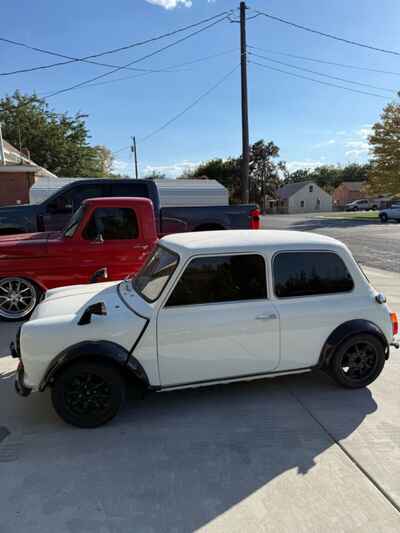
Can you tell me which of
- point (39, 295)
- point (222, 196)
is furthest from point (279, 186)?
point (39, 295)

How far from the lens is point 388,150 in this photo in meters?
34.9

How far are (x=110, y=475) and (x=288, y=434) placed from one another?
1402 mm

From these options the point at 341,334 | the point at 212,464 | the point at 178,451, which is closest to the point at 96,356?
the point at 178,451

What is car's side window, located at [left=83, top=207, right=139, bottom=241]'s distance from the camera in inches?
223

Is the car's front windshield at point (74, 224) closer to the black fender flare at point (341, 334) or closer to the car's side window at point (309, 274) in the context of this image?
the car's side window at point (309, 274)

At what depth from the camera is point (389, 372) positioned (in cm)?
386

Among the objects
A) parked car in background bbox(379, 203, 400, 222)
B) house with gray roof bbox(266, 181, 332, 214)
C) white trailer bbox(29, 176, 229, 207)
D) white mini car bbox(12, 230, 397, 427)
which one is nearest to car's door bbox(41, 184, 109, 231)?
white trailer bbox(29, 176, 229, 207)

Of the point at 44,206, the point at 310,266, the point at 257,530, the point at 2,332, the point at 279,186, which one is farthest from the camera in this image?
the point at 279,186

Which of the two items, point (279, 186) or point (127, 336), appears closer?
point (127, 336)

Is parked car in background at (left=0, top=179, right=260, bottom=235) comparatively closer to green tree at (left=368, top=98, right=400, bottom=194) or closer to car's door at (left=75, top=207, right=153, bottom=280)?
car's door at (left=75, top=207, right=153, bottom=280)

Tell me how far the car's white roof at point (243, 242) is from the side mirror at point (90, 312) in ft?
2.71

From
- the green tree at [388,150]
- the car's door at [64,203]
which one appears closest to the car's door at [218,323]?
the car's door at [64,203]

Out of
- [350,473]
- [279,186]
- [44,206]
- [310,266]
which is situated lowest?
[350,473]

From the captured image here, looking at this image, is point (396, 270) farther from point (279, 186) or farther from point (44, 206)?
point (279, 186)
